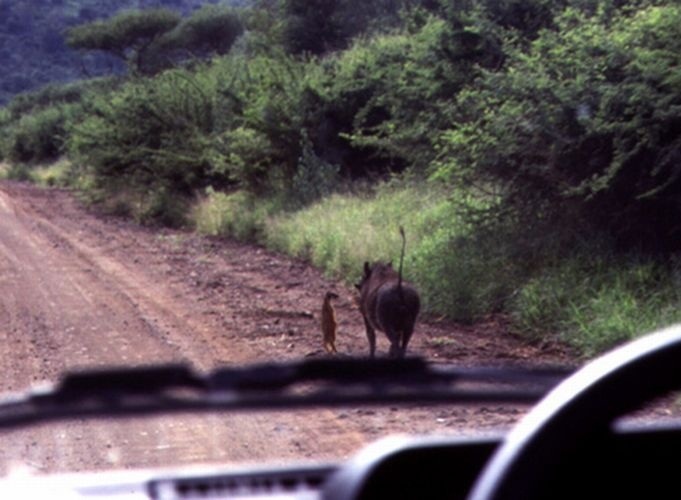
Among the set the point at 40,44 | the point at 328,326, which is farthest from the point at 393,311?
the point at 40,44

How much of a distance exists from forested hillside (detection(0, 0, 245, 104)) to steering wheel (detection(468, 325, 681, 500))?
73.4m

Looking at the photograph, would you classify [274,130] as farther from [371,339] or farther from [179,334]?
[371,339]

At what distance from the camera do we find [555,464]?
1608mm

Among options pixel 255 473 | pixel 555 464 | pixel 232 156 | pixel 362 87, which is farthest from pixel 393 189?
pixel 555 464

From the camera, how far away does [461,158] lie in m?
12.4

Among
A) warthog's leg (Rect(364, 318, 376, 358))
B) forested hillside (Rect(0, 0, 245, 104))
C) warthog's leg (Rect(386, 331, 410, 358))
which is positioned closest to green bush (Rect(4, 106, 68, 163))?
forested hillside (Rect(0, 0, 245, 104))

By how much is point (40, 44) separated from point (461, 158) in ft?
219

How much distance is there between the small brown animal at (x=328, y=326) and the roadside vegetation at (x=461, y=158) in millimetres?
1573

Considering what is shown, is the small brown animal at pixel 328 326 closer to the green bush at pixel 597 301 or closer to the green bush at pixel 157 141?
the green bush at pixel 597 301

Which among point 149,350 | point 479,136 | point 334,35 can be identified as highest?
point 334,35

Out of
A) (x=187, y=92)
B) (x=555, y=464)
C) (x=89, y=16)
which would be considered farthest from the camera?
(x=89, y=16)

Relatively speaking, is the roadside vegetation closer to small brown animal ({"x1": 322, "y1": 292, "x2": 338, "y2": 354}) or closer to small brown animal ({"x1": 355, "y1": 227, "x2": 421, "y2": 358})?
small brown animal ({"x1": 355, "y1": 227, "x2": 421, "y2": 358})

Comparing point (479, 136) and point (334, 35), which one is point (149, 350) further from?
point (334, 35)

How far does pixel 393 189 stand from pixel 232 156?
4.40 m
